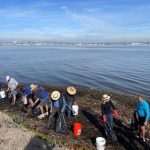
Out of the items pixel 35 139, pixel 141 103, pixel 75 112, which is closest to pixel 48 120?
pixel 75 112

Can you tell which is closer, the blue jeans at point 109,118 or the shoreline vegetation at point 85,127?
the shoreline vegetation at point 85,127

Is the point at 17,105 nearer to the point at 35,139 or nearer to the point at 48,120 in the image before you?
the point at 48,120

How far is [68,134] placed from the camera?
16.0m

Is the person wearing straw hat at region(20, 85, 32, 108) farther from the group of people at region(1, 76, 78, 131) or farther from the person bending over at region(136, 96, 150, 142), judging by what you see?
the person bending over at region(136, 96, 150, 142)

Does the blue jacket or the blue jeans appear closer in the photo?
the blue jacket

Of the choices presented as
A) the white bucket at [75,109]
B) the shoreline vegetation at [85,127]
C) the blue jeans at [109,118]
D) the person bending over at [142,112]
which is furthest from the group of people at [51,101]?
the person bending over at [142,112]

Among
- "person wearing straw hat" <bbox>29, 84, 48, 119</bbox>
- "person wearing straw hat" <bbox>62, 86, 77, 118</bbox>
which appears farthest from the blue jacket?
"person wearing straw hat" <bbox>29, 84, 48, 119</bbox>

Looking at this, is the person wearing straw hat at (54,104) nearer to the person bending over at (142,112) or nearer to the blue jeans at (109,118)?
the blue jeans at (109,118)

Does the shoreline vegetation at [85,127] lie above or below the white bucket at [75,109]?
below

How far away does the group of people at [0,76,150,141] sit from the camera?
14.2 meters

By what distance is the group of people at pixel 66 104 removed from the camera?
1419 centimetres

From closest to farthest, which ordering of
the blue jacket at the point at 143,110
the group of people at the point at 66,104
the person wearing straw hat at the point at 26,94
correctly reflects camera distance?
the blue jacket at the point at 143,110 < the group of people at the point at 66,104 < the person wearing straw hat at the point at 26,94

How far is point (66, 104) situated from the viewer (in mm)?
18250

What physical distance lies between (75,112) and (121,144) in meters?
5.16
